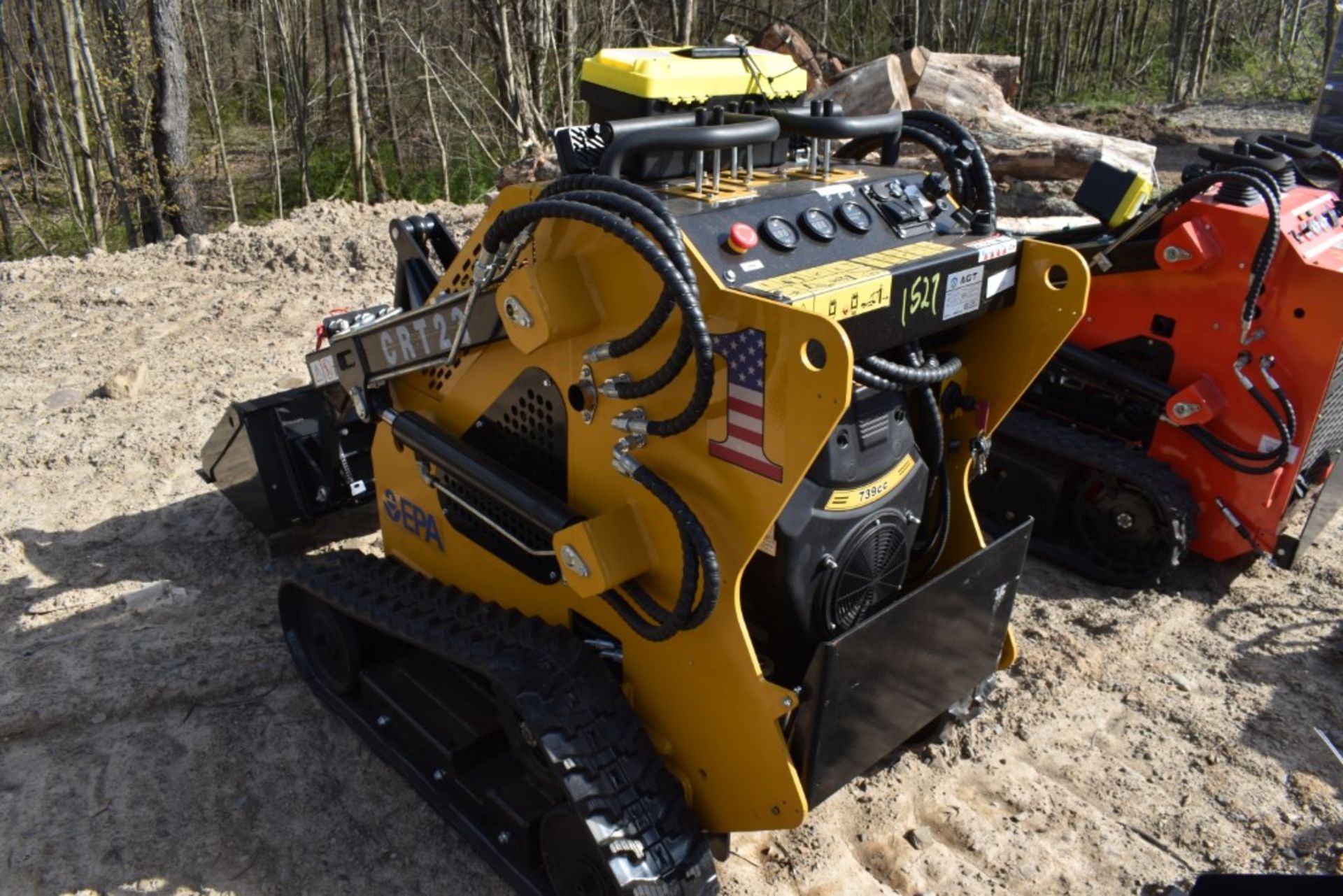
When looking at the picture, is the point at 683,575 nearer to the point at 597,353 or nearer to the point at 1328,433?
the point at 597,353

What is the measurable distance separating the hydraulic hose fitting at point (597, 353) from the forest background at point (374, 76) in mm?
8691

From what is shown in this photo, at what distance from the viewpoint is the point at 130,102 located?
35.6ft

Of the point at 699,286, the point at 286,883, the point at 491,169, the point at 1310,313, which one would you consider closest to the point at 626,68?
the point at 699,286

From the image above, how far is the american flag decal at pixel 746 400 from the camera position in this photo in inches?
93.7

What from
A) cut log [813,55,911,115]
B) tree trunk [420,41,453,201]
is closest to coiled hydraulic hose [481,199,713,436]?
cut log [813,55,911,115]

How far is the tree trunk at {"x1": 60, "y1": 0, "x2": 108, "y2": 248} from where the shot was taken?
10453mm

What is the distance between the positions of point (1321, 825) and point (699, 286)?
2.89 metres

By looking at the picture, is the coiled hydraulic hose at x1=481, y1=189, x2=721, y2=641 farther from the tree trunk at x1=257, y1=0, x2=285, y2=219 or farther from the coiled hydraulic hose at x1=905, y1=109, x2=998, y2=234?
the tree trunk at x1=257, y1=0, x2=285, y2=219

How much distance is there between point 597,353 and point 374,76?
1431cm

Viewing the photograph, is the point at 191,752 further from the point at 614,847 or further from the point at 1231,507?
the point at 1231,507

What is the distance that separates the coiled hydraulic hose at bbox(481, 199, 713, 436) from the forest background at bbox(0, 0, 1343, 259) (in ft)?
28.8

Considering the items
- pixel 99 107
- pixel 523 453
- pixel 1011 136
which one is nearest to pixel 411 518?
pixel 523 453

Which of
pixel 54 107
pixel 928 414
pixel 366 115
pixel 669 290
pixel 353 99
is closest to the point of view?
pixel 669 290

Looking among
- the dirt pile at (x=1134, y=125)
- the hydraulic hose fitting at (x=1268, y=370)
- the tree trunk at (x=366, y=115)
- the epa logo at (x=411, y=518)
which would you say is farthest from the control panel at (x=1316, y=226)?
the dirt pile at (x=1134, y=125)
